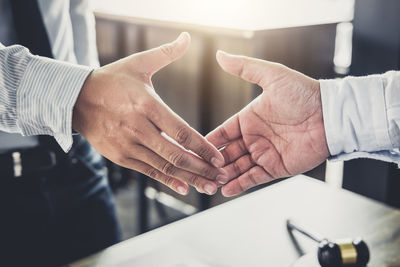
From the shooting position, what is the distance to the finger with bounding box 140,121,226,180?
2.72 ft

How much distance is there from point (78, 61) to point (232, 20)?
3.60 feet

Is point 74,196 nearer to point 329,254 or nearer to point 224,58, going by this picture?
point 224,58

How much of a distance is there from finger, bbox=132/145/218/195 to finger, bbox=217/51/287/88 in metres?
0.24

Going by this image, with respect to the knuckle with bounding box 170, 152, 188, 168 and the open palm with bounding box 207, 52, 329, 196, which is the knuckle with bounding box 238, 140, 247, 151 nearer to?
the open palm with bounding box 207, 52, 329, 196

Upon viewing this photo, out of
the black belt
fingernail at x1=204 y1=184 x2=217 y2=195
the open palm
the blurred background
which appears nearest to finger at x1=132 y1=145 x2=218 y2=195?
fingernail at x1=204 y1=184 x2=217 y2=195

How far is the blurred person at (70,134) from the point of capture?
2.73ft

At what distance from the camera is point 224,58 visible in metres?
0.95

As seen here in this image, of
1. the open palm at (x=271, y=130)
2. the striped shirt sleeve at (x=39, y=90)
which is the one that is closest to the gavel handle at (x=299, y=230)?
the open palm at (x=271, y=130)

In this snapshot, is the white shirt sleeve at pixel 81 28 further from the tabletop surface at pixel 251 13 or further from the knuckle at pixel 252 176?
the tabletop surface at pixel 251 13

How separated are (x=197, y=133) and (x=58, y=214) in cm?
51

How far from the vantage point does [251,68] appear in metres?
0.97

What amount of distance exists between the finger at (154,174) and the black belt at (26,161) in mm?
316

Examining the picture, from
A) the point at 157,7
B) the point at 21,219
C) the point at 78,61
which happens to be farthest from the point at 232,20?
the point at 21,219

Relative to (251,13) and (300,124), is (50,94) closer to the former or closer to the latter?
(300,124)
